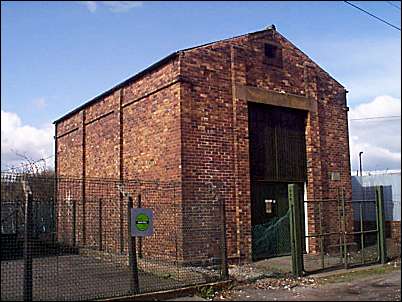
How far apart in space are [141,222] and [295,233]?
433cm

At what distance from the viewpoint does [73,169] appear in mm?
22484

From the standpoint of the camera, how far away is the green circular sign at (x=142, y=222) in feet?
35.4

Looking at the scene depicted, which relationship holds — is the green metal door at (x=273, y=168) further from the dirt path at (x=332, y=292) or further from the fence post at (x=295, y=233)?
the dirt path at (x=332, y=292)

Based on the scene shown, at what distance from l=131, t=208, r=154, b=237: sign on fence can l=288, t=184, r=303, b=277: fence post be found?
396 centimetres

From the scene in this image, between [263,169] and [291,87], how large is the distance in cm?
291

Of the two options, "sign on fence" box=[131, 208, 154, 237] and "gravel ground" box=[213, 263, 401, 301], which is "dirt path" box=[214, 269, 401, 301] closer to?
"gravel ground" box=[213, 263, 401, 301]

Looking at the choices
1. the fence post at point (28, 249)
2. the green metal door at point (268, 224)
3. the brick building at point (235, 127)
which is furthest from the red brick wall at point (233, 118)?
the fence post at point (28, 249)

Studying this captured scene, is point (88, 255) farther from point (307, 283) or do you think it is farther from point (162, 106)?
point (307, 283)

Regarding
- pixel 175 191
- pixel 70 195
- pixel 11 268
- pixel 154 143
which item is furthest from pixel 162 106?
pixel 11 268

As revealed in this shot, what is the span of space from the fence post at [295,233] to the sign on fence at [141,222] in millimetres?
3956

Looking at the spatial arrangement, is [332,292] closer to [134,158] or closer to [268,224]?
[268,224]

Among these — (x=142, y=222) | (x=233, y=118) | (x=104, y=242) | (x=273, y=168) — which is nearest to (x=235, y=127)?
(x=233, y=118)

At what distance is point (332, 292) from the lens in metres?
11.3

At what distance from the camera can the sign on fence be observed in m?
10.7
